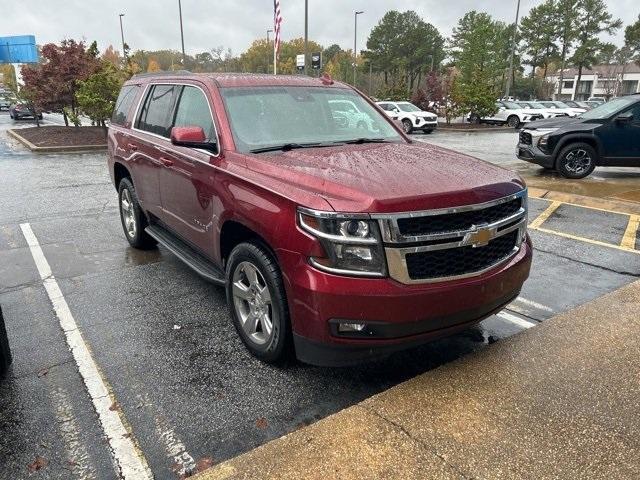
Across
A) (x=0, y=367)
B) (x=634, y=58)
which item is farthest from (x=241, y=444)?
(x=634, y=58)

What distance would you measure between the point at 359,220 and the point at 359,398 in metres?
1.17

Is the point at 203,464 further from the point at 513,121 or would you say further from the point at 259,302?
the point at 513,121

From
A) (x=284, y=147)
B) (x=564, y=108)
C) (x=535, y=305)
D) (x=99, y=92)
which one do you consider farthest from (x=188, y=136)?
(x=564, y=108)

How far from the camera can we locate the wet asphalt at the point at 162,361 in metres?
2.68

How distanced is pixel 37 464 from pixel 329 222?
1.88 metres

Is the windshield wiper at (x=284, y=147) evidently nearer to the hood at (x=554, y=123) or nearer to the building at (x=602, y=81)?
the hood at (x=554, y=123)

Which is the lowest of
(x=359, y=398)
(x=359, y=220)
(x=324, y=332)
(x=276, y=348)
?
(x=359, y=398)

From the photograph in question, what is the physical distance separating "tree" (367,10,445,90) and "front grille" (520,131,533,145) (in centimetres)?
6255

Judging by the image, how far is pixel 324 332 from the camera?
2.76 m

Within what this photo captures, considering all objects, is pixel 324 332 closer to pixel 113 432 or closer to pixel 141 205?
pixel 113 432

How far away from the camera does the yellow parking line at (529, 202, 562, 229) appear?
715 cm

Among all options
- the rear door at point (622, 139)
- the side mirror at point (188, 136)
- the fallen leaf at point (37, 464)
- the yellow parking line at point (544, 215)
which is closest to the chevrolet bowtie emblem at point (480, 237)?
the side mirror at point (188, 136)

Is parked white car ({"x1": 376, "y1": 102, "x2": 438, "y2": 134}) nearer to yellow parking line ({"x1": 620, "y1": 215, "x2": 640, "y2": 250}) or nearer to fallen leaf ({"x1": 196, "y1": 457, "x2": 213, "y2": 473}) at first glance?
yellow parking line ({"x1": 620, "y1": 215, "x2": 640, "y2": 250})

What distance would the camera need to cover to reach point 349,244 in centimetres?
266
